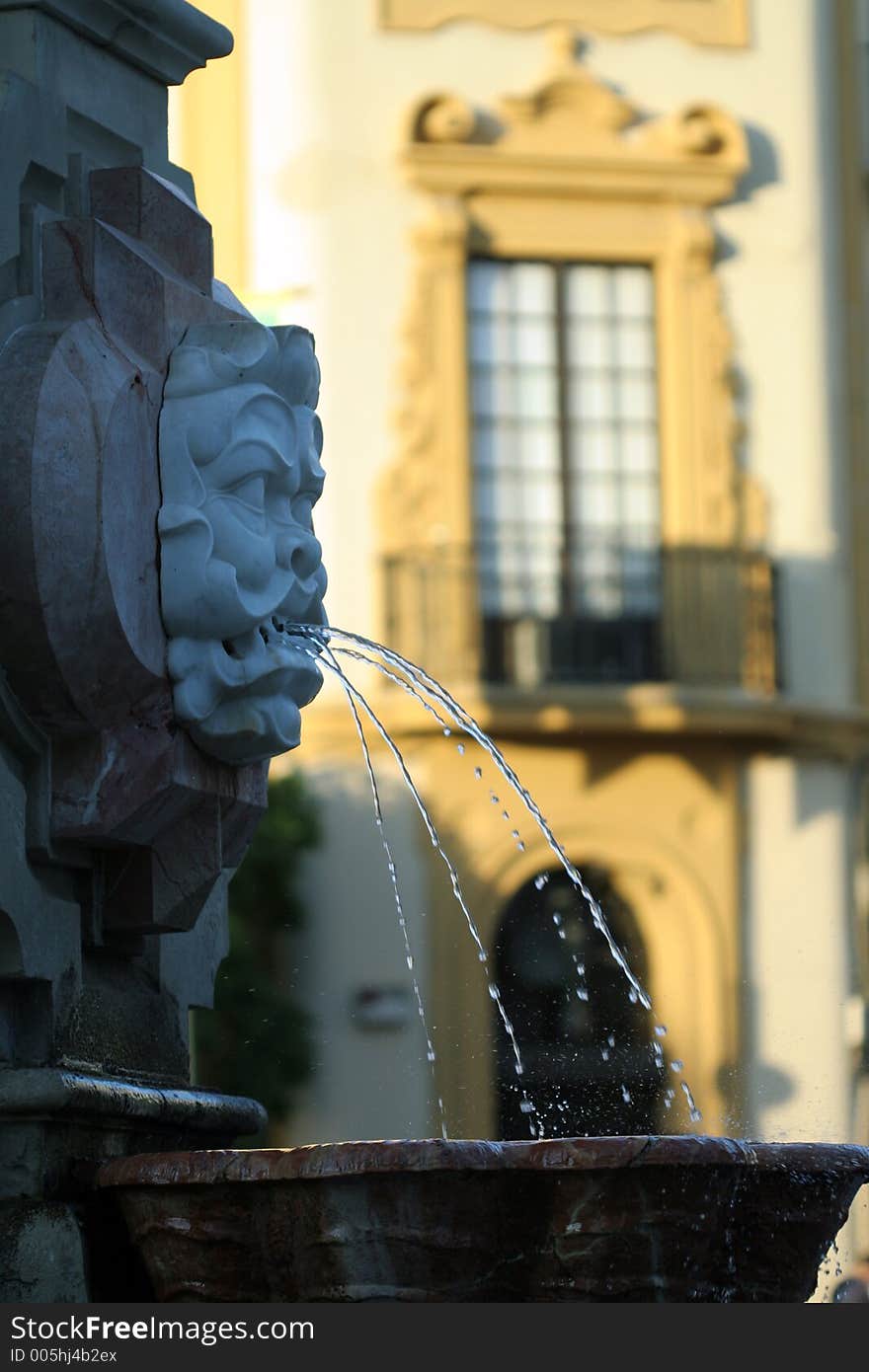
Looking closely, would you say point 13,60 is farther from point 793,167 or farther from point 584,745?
point 793,167

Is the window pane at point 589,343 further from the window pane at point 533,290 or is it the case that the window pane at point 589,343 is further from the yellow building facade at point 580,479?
the window pane at point 533,290

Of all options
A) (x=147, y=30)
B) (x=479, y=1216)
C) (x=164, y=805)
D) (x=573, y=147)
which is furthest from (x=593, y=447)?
(x=479, y=1216)

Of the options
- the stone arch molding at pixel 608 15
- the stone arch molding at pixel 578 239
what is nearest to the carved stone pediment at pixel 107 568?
the stone arch molding at pixel 578 239

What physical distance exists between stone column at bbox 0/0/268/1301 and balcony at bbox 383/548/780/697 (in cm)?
1349

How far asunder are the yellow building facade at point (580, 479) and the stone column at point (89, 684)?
1318cm

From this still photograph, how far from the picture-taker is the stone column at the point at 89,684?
4477 millimetres

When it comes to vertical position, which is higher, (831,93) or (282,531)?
(831,93)

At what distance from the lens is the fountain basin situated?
4.10 m

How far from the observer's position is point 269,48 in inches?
776

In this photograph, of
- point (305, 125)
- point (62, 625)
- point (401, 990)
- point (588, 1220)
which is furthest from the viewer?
point (305, 125)

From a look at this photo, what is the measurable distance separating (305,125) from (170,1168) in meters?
15.9

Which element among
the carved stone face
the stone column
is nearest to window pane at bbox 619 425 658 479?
the stone column

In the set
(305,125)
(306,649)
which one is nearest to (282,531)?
(306,649)

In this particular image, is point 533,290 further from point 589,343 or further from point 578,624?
point 578,624
